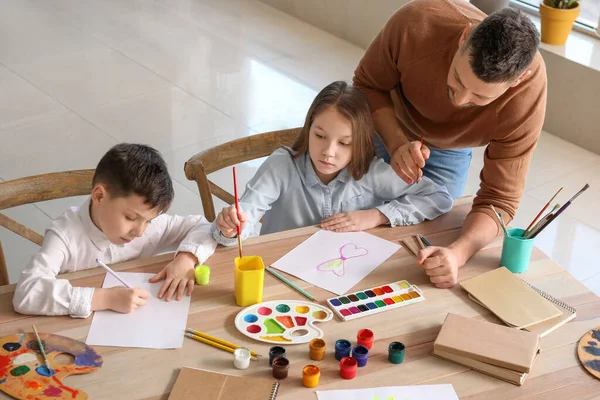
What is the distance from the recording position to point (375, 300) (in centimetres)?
180

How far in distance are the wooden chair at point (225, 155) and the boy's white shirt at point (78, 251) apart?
0.19m

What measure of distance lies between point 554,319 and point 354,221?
580mm

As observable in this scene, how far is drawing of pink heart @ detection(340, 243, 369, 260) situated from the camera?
1.98 meters

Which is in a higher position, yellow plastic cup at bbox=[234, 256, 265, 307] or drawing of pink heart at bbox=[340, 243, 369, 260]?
yellow plastic cup at bbox=[234, 256, 265, 307]

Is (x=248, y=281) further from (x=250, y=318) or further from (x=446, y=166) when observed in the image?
(x=446, y=166)

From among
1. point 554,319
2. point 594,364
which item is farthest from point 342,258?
point 594,364

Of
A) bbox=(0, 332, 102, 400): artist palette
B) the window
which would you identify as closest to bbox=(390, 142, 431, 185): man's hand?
bbox=(0, 332, 102, 400): artist palette

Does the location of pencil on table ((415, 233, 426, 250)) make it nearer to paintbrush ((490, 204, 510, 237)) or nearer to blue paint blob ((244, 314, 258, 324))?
paintbrush ((490, 204, 510, 237))

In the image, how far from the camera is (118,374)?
153 cm

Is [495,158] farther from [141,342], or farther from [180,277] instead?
[141,342]

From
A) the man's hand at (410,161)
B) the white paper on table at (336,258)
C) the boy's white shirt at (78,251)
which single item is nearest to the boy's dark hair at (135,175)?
the boy's white shirt at (78,251)

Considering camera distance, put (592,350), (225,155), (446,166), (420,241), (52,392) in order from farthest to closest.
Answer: (446,166), (225,155), (420,241), (592,350), (52,392)

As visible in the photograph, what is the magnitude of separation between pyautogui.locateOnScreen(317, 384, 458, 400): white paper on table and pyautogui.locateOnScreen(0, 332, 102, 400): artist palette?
0.48 m

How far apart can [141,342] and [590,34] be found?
3776 mm
